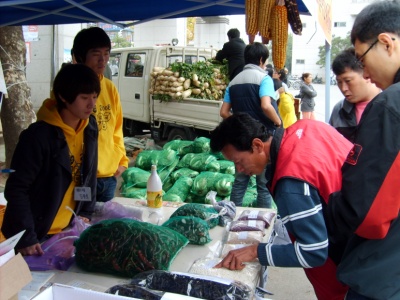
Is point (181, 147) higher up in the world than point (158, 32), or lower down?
lower down

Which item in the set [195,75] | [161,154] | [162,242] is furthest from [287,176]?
[195,75]

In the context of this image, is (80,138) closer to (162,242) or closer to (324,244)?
(162,242)

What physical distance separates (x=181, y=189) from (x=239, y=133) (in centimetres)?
320

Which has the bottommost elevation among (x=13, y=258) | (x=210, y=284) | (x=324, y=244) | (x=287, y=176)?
(x=210, y=284)

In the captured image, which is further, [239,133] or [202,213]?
[202,213]

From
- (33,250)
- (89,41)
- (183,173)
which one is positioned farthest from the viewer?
(183,173)

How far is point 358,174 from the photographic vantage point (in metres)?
1.16

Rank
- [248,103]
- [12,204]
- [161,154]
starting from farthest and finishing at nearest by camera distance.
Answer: [161,154] → [248,103] → [12,204]

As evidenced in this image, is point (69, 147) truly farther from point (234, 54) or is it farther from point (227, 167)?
point (234, 54)

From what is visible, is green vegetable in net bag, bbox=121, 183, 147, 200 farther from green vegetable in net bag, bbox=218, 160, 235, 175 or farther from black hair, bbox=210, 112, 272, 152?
black hair, bbox=210, 112, 272, 152

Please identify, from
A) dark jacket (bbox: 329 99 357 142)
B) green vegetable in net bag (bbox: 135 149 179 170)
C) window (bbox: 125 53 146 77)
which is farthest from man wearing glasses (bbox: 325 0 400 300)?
window (bbox: 125 53 146 77)

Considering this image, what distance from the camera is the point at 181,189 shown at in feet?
15.8

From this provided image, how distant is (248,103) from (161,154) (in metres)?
1.93

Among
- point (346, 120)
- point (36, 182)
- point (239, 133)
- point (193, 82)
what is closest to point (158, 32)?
point (193, 82)
